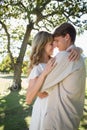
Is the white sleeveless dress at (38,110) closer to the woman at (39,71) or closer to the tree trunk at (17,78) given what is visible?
the woman at (39,71)

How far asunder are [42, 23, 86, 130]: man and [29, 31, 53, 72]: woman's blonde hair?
0.38m

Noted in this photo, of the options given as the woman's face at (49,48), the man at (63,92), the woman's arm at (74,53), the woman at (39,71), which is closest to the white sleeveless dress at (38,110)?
the woman at (39,71)

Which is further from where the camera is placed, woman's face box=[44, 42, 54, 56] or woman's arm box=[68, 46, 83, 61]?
woman's face box=[44, 42, 54, 56]

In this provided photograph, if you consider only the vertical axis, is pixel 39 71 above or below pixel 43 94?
above

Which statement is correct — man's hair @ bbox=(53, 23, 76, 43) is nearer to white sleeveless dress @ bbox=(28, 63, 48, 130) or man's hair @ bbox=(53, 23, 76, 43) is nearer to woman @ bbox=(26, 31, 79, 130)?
woman @ bbox=(26, 31, 79, 130)

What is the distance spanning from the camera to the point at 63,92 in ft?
9.98

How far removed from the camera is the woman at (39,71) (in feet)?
10.1

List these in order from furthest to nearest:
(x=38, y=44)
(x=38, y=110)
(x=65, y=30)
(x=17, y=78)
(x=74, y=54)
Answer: (x=17, y=78) < (x=38, y=44) < (x=38, y=110) < (x=65, y=30) < (x=74, y=54)

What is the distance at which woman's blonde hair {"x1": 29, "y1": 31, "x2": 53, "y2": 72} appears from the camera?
342 centimetres

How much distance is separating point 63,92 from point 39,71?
391 millimetres

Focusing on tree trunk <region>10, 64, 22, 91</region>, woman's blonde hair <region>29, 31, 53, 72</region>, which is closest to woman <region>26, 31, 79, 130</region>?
woman's blonde hair <region>29, 31, 53, 72</region>

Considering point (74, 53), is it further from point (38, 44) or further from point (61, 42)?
point (38, 44)

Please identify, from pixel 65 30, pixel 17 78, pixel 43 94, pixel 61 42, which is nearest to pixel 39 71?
pixel 43 94

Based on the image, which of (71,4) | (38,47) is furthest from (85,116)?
(71,4)
